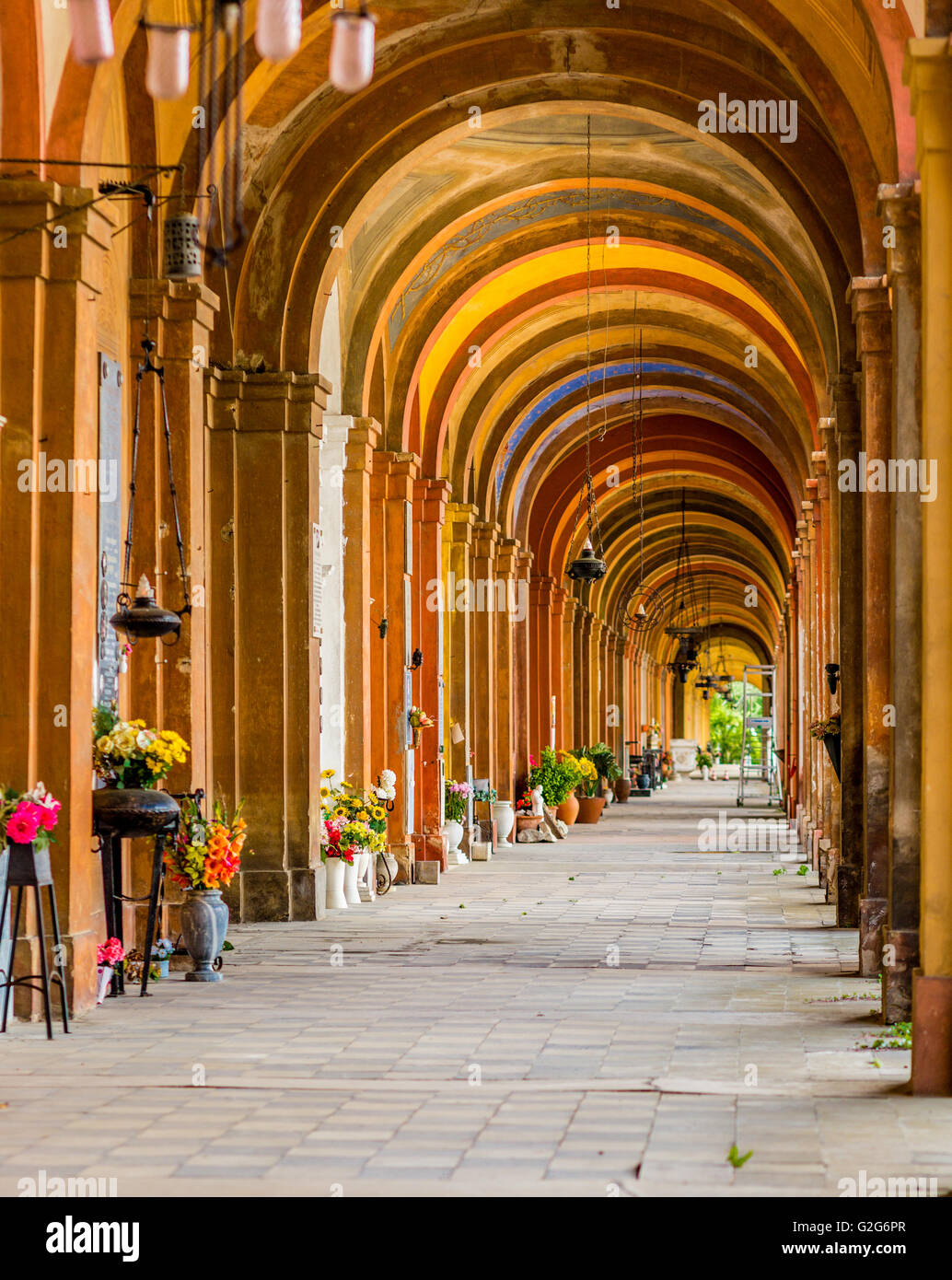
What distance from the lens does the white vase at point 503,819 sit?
24.1 metres

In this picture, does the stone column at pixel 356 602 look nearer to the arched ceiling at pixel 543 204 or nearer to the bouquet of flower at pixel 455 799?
the arched ceiling at pixel 543 204

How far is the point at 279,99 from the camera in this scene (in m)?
12.9

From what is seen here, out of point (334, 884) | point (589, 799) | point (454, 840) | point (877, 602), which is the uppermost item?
point (877, 602)

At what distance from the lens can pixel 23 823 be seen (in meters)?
7.85

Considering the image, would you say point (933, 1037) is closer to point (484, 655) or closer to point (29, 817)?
point (29, 817)

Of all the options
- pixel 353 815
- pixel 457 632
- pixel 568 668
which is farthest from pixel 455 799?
pixel 568 668

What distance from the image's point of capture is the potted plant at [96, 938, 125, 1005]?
30.3ft

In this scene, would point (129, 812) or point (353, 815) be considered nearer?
point (129, 812)

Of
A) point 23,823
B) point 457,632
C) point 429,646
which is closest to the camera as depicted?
point 23,823

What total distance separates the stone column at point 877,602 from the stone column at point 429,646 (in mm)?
8714

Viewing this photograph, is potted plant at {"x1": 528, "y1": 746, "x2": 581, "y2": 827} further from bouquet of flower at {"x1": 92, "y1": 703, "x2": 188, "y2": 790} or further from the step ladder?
bouquet of flower at {"x1": 92, "y1": 703, "x2": 188, "y2": 790}

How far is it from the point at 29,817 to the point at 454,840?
12.9m
